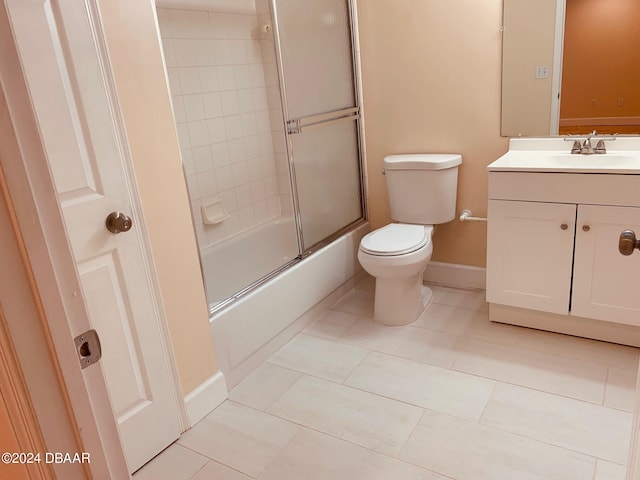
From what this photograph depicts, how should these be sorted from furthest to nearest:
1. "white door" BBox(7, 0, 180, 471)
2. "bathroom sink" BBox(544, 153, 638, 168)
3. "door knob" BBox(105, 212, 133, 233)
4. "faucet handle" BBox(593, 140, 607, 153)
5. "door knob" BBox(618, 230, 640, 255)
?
1. "faucet handle" BBox(593, 140, 607, 153)
2. "bathroom sink" BBox(544, 153, 638, 168)
3. "door knob" BBox(105, 212, 133, 233)
4. "white door" BBox(7, 0, 180, 471)
5. "door knob" BBox(618, 230, 640, 255)

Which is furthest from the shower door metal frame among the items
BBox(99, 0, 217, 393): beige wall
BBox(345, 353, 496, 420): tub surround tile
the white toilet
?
BBox(345, 353, 496, 420): tub surround tile

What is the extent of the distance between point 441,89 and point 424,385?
162 cm

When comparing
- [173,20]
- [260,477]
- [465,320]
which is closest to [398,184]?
[465,320]

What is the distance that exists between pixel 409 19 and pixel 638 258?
1.68 meters

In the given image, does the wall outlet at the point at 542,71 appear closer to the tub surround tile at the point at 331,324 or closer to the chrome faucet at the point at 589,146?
the chrome faucet at the point at 589,146

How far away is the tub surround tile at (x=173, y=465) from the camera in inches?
67.8

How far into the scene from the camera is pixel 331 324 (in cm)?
272

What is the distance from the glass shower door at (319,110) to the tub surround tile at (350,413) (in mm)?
905

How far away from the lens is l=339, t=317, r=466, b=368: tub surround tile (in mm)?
2320

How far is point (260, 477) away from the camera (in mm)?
1681

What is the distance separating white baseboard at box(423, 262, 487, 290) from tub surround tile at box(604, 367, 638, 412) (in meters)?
0.95

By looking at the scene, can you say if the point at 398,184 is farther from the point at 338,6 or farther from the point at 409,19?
the point at 338,6

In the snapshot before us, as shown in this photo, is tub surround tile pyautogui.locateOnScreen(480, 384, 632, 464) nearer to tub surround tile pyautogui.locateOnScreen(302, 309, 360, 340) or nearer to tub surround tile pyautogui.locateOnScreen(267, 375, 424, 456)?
tub surround tile pyautogui.locateOnScreen(267, 375, 424, 456)

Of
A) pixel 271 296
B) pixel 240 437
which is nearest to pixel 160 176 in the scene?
pixel 271 296
